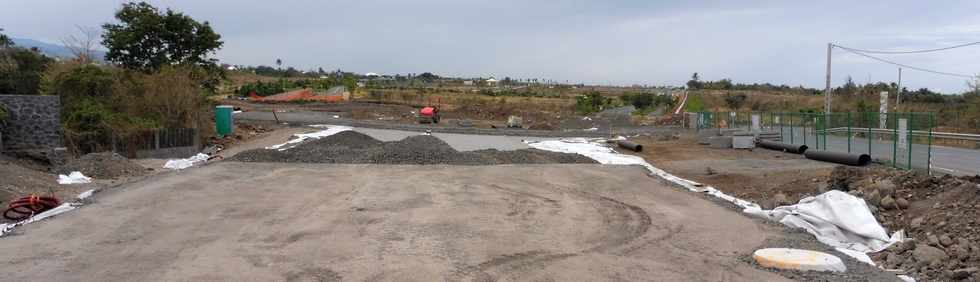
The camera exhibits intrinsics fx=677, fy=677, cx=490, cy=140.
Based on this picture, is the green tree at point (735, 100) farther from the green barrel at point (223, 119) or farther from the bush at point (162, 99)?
the bush at point (162, 99)

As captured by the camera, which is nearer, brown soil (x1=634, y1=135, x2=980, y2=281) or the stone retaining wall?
brown soil (x1=634, y1=135, x2=980, y2=281)

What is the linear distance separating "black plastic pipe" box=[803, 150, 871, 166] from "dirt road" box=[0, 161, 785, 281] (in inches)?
230

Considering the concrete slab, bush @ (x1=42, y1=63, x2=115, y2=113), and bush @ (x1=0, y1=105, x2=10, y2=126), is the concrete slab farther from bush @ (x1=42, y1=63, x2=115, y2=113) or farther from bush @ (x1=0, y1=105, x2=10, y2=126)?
bush @ (x1=0, y1=105, x2=10, y2=126)

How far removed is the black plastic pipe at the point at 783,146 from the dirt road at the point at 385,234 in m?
10.1

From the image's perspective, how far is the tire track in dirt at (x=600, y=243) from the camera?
7.39m

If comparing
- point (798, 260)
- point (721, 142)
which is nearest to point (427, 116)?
point (721, 142)

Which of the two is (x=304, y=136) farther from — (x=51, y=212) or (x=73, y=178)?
(x=51, y=212)

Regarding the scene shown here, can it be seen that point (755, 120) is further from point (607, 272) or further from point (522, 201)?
point (607, 272)

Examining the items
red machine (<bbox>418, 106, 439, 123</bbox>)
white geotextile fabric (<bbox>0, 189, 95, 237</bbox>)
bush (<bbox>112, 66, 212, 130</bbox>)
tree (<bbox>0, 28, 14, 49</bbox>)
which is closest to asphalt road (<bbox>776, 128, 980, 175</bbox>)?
white geotextile fabric (<bbox>0, 189, 95, 237</bbox>)

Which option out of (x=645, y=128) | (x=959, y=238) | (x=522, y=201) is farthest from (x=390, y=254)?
(x=645, y=128)

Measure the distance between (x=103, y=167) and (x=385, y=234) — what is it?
922 cm

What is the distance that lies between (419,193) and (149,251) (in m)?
5.78

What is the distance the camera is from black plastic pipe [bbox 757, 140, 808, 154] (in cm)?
2256

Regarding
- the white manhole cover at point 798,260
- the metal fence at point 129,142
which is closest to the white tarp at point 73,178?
the metal fence at point 129,142
